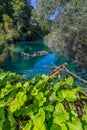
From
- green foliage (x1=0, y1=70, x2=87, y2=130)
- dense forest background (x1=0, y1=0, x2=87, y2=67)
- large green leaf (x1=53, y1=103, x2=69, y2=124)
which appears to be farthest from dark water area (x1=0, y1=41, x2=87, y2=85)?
large green leaf (x1=53, y1=103, x2=69, y2=124)

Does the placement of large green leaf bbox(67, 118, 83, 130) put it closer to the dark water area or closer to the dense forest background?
the dark water area

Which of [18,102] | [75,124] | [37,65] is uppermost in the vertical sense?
[18,102]

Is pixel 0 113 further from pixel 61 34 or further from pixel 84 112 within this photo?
pixel 61 34

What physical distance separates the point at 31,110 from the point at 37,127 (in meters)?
0.14

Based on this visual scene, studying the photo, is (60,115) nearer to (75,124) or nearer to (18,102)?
(75,124)

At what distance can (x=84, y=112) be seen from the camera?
1.66m

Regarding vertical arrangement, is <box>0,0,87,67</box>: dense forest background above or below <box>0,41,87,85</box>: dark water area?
above

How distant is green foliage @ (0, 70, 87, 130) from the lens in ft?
4.98

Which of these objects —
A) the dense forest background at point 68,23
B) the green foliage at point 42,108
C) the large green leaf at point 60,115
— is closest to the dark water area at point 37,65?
the dense forest background at point 68,23

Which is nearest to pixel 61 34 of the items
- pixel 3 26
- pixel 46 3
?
pixel 46 3

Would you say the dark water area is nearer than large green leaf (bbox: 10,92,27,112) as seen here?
No

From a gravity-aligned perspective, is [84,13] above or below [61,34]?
above

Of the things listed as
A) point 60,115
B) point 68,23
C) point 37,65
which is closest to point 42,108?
point 60,115

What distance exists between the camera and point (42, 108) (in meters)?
1.58
